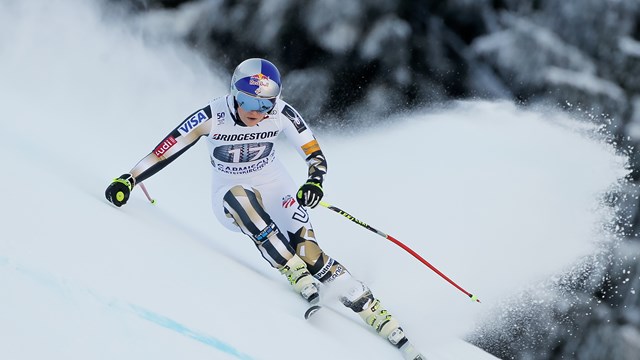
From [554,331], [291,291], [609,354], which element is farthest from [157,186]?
[609,354]

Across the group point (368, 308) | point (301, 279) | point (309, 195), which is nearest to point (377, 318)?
point (368, 308)

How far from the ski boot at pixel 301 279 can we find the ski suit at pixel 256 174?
0.03 meters

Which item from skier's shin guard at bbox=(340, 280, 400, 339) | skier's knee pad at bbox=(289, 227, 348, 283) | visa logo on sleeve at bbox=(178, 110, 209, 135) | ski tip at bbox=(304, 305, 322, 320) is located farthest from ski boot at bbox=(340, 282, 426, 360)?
visa logo on sleeve at bbox=(178, 110, 209, 135)

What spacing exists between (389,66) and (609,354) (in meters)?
3.99

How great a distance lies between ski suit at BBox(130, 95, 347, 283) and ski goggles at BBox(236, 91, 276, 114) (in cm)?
9

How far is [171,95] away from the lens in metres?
6.17

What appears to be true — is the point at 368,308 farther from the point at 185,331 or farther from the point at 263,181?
the point at 185,331

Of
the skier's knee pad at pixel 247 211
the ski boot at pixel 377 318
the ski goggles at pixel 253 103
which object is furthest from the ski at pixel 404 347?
the ski goggles at pixel 253 103

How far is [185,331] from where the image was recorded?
1.92m

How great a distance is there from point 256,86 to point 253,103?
0.08 meters

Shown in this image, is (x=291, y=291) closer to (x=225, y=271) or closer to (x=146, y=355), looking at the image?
(x=225, y=271)

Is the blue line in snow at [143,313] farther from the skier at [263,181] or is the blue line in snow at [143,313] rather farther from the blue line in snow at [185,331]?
the skier at [263,181]

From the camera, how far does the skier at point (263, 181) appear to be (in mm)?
2773

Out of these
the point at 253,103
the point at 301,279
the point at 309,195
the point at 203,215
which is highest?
the point at 203,215
